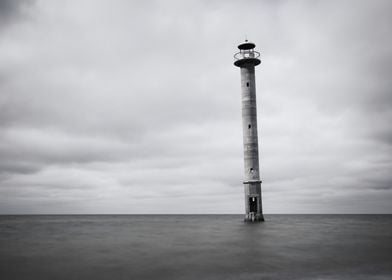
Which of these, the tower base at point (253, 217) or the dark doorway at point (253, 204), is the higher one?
the dark doorway at point (253, 204)

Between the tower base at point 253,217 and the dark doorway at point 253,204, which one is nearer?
the dark doorway at point 253,204

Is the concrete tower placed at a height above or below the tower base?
above

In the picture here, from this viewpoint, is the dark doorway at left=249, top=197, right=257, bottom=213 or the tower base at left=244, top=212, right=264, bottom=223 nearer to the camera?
the dark doorway at left=249, top=197, right=257, bottom=213

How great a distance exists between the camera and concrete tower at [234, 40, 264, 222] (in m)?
43.1

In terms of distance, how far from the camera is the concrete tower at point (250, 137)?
43.1m

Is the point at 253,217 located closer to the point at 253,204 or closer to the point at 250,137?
the point at 253,204

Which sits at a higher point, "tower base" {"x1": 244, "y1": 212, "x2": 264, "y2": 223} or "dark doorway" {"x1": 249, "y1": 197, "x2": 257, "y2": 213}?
"dark doorway" {"x1": 249, "y1": 197, "x2": 257, "y2": 213}

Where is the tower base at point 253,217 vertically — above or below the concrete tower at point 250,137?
below

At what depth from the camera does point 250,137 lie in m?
43.8

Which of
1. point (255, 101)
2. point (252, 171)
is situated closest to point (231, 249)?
point (252, 171)

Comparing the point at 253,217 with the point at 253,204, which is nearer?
the point at 253,204

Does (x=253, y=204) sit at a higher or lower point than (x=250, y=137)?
A: lower

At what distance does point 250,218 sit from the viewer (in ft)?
150

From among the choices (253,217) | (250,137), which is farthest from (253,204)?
(250,137)
